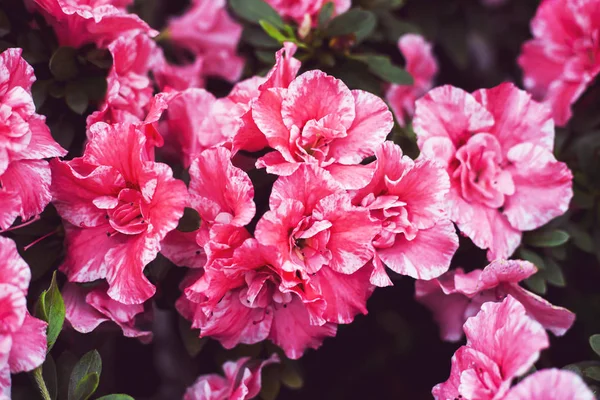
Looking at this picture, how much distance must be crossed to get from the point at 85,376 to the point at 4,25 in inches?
26.7

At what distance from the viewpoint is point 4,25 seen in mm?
1309

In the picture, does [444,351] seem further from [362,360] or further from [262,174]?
[262,174]

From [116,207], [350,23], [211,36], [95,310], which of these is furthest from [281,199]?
[211,36]

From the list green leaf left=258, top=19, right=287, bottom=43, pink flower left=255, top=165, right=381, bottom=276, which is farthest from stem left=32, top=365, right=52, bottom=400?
green leaf left=258, top=19, right=287, bottom=43

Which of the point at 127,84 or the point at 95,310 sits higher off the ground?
the point at 127,84

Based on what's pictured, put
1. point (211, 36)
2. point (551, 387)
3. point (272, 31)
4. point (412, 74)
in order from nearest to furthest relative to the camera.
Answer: point (551, 387), point (272, 31), point (412, 74), point (211, 36)

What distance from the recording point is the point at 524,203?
1.31 m

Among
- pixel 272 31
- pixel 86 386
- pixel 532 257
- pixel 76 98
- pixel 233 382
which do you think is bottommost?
pixel 233 382

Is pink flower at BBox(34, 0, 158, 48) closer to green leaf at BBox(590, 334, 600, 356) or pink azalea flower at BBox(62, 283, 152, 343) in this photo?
pink azalea flower at BBox(62, 283, 152, 343)

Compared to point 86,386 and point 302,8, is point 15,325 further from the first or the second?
point 302,8

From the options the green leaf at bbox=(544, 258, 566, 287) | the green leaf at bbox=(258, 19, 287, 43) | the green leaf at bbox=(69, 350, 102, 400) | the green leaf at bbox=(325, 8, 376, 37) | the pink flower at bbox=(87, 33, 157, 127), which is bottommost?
the green leaf at bbox=(69, 350, 102, 400)

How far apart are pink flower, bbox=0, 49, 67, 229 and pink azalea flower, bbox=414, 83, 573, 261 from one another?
0.66 metres

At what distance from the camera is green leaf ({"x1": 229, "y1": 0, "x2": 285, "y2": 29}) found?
150 centimetres

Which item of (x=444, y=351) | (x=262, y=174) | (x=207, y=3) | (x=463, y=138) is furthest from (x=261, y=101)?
→ (x=444, y=351)
